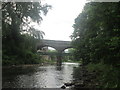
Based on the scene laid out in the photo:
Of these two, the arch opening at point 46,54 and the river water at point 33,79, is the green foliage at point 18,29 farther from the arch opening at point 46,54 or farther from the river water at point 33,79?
the arch opening at point 46,54

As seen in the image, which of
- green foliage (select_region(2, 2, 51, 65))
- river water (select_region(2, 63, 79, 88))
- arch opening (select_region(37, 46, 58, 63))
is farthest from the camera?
arch opening (select_region(37, 46, 58, 63))

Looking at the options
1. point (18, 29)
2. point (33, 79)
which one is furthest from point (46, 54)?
point (33, 79)

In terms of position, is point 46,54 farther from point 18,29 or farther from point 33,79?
point 33,79

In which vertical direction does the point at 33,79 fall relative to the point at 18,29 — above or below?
below

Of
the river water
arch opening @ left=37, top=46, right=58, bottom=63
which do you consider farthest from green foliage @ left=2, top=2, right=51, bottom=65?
arch opening @ left=37, top=46, right=58, bottom=63

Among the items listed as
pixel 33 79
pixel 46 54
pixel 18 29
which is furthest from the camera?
pixel 46 54

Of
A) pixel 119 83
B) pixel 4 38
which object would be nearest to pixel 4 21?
pixel 4 38

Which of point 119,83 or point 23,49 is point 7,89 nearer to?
point 119,83

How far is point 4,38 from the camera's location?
87.7 feet

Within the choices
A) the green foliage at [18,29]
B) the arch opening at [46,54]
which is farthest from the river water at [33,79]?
the arch opening at [46,54]

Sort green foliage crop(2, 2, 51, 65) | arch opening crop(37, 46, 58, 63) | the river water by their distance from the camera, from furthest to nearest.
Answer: arch opening crop(37, 46, 58, 63) → green foliage crop(2, 2, 51, 65) → the river water

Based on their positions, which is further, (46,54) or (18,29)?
(46,54)

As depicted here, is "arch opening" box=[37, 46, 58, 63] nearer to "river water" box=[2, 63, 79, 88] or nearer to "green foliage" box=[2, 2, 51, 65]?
"green foliage" box=[2, 2, 51, 65]

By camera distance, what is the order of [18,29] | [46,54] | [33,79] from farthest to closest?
[46,54], [18,29], [33,79]
